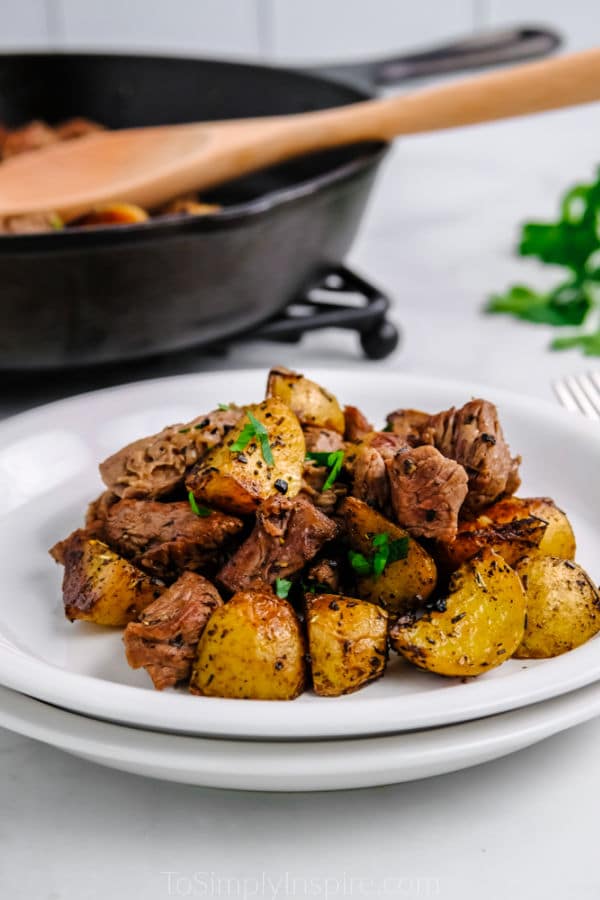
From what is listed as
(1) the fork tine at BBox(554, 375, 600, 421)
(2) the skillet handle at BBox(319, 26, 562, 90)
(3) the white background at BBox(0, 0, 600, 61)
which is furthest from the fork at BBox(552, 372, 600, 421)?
(3) the white background at BBox(0, 0, 600, 61)

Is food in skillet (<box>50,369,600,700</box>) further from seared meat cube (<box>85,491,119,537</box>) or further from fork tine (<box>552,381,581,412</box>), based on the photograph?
fork tine (<box>552,381,581,412</box>)

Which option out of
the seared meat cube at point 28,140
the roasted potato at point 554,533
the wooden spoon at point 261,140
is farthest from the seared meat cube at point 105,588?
the seared meat cube at point 28,140

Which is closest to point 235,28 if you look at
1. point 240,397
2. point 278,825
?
point 240,397

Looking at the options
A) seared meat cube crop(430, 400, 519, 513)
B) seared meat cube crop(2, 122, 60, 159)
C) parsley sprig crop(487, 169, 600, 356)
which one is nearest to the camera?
seared meat cube crop(430, 400, 519, 513)

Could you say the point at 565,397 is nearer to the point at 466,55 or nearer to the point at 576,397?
the point at 576,397

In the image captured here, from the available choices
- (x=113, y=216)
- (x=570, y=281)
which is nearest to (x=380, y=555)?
(x=113, y=216)

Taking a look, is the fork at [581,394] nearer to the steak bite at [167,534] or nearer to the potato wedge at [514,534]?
the potato wedge at [514,534]
